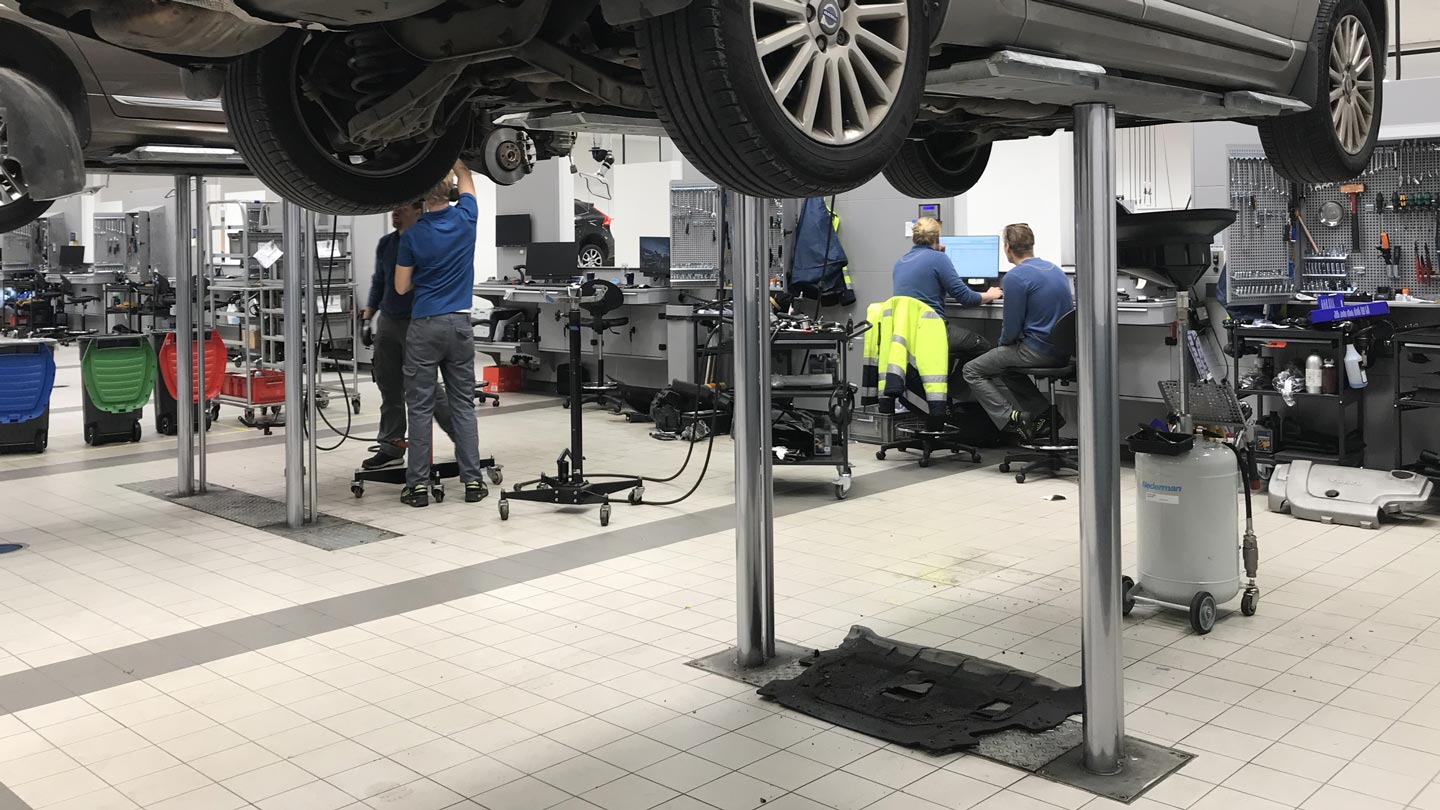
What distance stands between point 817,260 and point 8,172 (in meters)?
6.84

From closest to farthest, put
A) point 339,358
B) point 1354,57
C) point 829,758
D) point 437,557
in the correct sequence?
1. point 829,758
2. point 1354,57
3. point 437,557
4. point 339,358

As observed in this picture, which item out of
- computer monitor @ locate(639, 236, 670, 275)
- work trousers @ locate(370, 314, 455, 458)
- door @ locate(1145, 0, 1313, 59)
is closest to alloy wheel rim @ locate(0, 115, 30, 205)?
door @ locate(1145, 0, 1313, 59)

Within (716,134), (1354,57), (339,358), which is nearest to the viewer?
(716,134)

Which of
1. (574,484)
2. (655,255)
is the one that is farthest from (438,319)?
(655,255)

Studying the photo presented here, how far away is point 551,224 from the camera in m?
12.8

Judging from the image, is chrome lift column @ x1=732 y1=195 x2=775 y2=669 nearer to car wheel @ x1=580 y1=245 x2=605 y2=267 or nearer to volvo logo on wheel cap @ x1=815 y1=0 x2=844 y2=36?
volvo logo on wheel cap @ x1=815 y1=0 x2=844 y2=36

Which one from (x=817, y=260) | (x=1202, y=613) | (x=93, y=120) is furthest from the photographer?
(x=817, y=260)

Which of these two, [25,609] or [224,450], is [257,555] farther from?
[224,450]

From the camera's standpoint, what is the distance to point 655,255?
10.5 meters

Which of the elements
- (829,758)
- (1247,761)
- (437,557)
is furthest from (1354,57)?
(437,557)

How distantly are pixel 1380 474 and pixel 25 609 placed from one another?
6274mm

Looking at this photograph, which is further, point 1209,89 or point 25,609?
point 25,609

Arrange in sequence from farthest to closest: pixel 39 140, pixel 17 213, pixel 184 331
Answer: pixel 184 331
pixel 17 213
pixel 39 140

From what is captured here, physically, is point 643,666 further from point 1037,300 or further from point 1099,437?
point 1037,300
